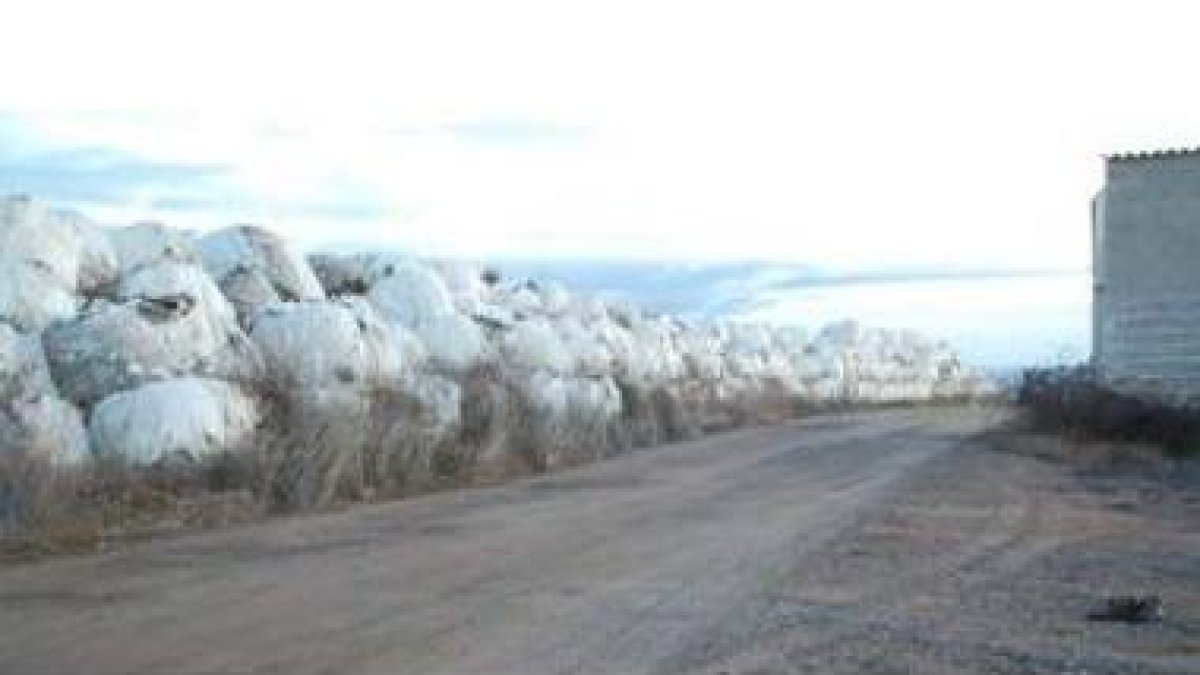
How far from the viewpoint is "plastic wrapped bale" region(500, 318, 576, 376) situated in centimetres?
3169

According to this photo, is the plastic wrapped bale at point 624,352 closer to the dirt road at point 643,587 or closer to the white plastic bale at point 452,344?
the white plastic bale at point 452,344

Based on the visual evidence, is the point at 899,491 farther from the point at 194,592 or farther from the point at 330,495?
the point at 194,592

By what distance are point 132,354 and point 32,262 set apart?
1675 millimetres

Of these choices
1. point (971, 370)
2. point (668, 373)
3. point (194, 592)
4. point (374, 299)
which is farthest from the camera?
point (971, 370)

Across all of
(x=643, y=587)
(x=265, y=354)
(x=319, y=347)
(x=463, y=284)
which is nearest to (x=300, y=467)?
(x=265, y=354)

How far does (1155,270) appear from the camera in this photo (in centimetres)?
3516

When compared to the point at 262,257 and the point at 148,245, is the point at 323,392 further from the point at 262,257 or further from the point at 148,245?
the point at 262,257

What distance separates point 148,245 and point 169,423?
5105 millimetres

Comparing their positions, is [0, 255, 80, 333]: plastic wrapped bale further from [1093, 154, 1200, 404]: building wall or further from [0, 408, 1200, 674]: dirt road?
[1093, 154, 1200, 404]: building wall

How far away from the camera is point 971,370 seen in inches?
3127

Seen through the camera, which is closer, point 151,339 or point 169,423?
point 169,423

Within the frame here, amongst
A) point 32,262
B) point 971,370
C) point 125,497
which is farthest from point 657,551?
point 971,370

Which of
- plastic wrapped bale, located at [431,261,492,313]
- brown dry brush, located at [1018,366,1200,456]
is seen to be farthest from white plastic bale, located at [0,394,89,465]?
brown dry brush, located at [1018,366,1200,456]

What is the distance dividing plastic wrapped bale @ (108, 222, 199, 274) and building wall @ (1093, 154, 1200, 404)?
55.3ft
